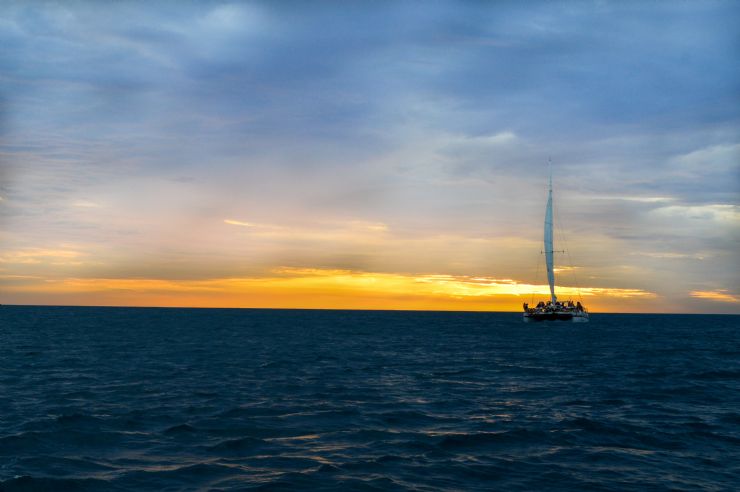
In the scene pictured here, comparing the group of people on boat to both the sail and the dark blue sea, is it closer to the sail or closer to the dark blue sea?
the sail

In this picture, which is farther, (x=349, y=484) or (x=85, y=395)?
(x=85, y=395)

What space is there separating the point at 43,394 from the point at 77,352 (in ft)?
91.4

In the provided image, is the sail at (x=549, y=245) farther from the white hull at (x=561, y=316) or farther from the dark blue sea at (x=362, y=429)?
the dark blue sea at (x=362, y=429)

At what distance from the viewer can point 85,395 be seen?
92.4 ft

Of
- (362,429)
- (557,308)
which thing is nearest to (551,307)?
(557,308)

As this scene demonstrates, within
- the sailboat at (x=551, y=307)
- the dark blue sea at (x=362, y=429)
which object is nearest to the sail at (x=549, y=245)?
the sailboat at (x=551, y=307)

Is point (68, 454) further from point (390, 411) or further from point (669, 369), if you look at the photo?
point (669, 369)

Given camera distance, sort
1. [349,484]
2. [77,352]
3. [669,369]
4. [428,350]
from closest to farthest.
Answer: [349,484], [669,369], [77,352], [428,350]

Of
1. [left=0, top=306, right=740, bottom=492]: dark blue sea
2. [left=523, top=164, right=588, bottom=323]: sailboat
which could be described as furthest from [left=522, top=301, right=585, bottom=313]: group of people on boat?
[left=0, top=306, right=740, bottom=492]: dark blue sea

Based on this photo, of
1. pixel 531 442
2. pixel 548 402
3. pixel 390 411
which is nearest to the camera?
pixel 531 442

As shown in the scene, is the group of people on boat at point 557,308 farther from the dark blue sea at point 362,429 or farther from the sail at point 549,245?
the dark blue sea at point 362,429

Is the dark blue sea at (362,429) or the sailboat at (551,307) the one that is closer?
the dark blue sea at (362,429)

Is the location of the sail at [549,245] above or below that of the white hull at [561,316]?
above

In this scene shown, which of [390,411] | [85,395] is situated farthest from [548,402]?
[85,395]
